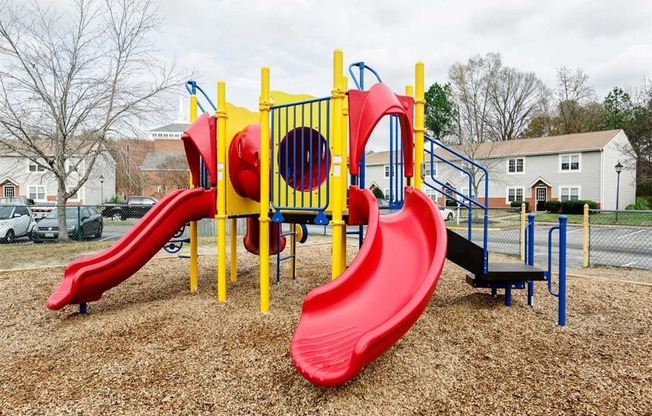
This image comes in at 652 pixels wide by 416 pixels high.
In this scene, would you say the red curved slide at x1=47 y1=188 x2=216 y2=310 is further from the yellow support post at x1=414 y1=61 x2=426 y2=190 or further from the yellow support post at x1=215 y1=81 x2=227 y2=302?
the yellow support post at x1=414 y1=61 x2=426 y2=190

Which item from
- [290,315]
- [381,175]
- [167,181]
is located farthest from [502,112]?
[290,315]

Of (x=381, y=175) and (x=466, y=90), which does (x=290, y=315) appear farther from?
(x=381, y=175)

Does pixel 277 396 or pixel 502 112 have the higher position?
pixel 502 112

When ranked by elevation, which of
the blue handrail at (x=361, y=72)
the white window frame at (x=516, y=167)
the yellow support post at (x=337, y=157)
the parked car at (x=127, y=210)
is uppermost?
the white window frame at (x=516, y=167)

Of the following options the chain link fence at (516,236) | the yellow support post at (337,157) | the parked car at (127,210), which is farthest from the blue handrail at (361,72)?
the parked car at (127,210)

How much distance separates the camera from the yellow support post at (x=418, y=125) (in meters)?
4.84

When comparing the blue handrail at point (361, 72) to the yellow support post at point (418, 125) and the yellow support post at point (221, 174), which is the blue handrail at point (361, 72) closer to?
the yellow support post at point (418, 125)

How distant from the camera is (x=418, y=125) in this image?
5000 mm

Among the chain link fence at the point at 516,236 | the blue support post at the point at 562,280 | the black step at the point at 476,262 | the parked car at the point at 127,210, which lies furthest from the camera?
the parked car at the point at 127,210

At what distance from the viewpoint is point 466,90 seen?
28.0 m

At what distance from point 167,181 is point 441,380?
1435 inches

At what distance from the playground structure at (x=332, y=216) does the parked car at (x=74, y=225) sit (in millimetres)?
9975

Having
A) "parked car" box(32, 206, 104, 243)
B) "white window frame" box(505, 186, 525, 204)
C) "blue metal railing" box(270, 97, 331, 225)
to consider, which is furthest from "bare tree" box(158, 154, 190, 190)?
"blue metal railing" box(270, 97, 331, 225)

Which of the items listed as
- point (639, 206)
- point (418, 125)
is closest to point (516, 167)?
point (639, 206)
